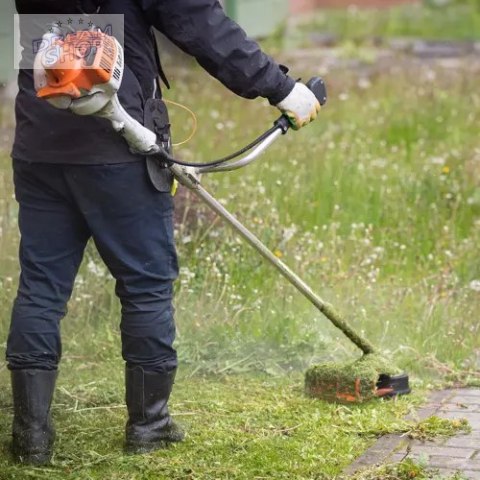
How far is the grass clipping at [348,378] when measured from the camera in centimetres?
493

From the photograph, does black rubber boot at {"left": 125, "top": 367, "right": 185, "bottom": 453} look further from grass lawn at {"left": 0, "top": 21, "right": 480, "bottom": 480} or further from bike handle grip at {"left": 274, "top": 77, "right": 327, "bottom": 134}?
bike handle grip at {"left": 274, "top": 77, "right": 327, "bottom": 134}

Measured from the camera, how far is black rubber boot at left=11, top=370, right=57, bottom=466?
428cm

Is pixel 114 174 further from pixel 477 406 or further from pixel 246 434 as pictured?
pixel 477 406

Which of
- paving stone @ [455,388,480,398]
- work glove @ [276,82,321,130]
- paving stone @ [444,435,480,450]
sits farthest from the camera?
paving stone @ [455,388,480,398]

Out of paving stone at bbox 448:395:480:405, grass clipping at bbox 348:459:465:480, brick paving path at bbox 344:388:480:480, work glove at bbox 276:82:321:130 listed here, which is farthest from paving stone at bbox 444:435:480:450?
work glove at bbox 276:82:321:130

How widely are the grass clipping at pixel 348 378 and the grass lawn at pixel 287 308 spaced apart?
2.4 inches

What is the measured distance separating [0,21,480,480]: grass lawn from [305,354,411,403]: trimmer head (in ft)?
0.21

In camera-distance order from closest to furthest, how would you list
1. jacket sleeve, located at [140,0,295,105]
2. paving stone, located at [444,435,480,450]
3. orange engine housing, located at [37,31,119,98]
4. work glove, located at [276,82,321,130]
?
orange engine housing, located at [37,31,119,98], jacket sleeve, located at [140,0,295,105], work glove, located at [276,82,321,130], paving stone, located at [444,435,480,450]

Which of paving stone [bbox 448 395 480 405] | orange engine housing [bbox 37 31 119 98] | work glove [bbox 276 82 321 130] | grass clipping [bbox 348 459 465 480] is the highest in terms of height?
orange engine housing [bbox 37 31 119 98]

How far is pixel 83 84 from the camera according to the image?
387 cm

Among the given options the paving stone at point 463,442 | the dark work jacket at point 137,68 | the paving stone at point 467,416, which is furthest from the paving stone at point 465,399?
the dark work jacket at point 137,68

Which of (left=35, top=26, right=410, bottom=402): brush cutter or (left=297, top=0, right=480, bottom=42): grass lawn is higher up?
(left=35, top=26, right=410, bottom=402): brush cutter

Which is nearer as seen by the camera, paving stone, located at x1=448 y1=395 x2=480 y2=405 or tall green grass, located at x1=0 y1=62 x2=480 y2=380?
paving stone, located at x1=448 y1=395 x2=480 y2=405

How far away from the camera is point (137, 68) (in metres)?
4.21
